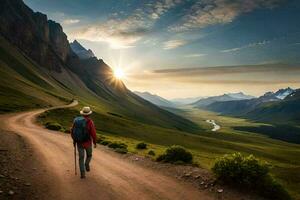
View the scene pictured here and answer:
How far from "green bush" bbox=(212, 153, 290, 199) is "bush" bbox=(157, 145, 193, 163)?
636cm

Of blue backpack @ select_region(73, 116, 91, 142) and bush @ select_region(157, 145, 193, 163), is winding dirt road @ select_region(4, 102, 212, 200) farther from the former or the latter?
bush @ select_region(157, 145, 193, 163)

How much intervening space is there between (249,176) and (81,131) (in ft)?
30.8

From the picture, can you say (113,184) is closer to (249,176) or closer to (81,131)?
(81,131)

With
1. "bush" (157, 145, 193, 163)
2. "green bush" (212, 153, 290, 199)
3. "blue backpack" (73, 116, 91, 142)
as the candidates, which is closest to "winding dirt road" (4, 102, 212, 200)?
"green bush" (212, 153, 290, 199)

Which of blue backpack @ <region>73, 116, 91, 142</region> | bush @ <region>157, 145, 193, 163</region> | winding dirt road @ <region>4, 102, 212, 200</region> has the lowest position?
winding dirt road @ <region>4, 102, 212, 200</region>

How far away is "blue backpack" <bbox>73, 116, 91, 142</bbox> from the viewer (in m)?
18.9

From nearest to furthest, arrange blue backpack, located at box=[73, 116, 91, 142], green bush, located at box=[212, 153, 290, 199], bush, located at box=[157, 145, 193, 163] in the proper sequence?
1. green bush, located at box=[212, 153, 290, 199]
2. blue backpack, located at box=[73, 116, 91, 142]
3. bush, located at box=[157, 145, 193, 163]

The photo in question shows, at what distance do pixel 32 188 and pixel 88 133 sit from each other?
4.10m

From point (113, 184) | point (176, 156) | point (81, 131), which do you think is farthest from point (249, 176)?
point (81, 131)

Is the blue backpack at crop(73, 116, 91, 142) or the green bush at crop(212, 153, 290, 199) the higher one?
the blue backpack at crop(73, 116, 91, 142)

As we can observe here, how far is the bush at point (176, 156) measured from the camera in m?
25.9

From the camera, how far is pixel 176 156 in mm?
26266

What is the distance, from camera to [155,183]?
19.4 m

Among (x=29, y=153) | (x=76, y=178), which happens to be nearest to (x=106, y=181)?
(x=76, y=178)
